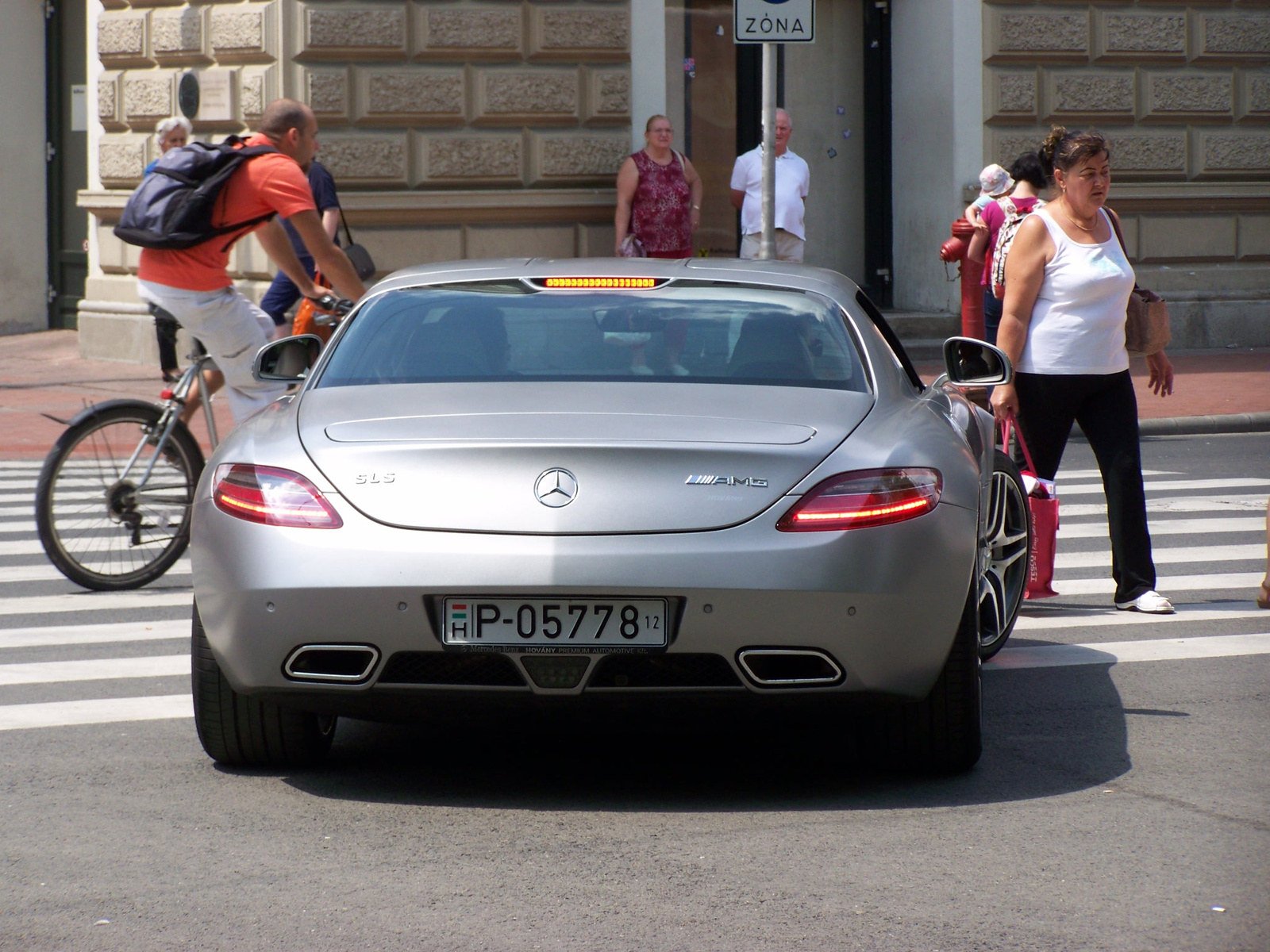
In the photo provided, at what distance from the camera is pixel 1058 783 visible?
15.1ft

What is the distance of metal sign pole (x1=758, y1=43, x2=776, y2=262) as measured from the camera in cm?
1177

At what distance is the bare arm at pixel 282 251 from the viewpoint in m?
7.45

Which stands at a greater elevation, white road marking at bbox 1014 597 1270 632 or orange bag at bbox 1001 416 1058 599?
orange bag at bbox 1001 416 1058 599

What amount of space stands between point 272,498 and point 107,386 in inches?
452

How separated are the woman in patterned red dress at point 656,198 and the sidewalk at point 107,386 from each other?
2.37m

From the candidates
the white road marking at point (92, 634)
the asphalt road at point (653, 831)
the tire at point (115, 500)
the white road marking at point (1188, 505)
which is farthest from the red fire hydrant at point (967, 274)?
the white road marking at point (92, 634)

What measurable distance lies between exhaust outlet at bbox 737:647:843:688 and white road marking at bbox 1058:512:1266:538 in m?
→ 5.20

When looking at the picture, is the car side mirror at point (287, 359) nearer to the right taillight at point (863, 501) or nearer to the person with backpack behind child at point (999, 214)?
the right taillight at point (863, 501)

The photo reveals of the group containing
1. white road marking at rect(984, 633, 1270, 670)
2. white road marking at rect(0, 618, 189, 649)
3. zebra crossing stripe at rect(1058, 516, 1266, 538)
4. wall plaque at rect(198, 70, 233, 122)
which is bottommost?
white road marking at rect(984, 633, 1270, 670)

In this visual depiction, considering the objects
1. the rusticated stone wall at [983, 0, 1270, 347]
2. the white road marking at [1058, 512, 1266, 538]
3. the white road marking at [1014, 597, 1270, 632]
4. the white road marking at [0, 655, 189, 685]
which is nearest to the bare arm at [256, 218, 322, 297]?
the white road marking at [0, 655, 189, 685]

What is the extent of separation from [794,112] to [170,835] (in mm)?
15048

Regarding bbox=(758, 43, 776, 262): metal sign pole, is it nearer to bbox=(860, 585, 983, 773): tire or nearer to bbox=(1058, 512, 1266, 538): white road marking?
bbox=(1058, 512, 1266, 538): white road marking

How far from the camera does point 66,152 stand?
19.7m

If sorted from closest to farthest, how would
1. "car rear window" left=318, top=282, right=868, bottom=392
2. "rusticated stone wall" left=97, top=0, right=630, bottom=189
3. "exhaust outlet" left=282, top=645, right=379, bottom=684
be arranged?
"exhaust outlet" left=282, top=645, right=379, bottom=684 → "car rear window" left=318, top=282, right=868, bottom=392 → "rusticated stone wall" left=97, top=0, right=630, bottom=189
